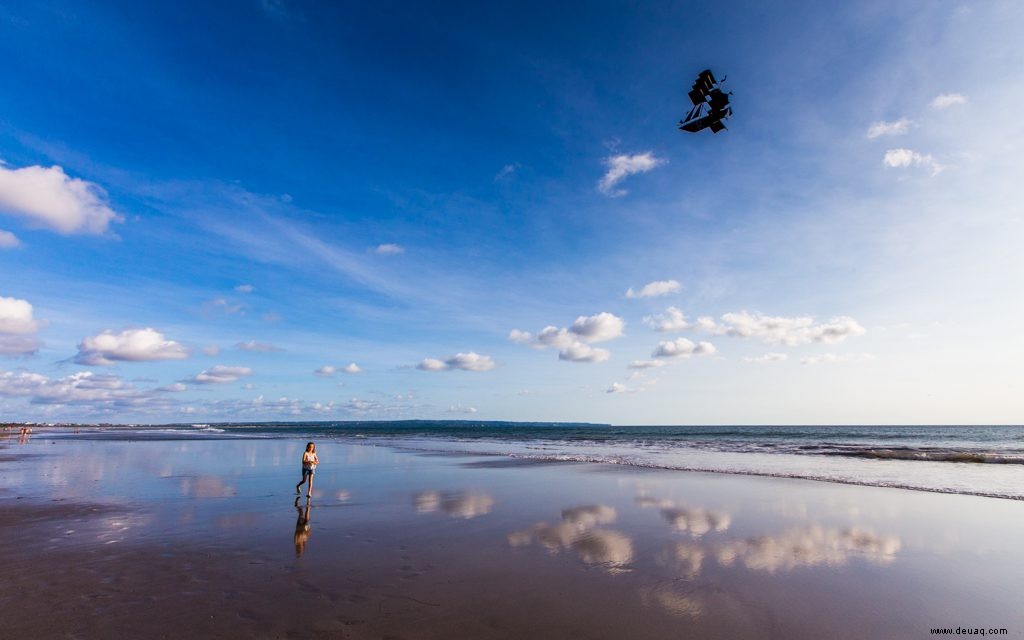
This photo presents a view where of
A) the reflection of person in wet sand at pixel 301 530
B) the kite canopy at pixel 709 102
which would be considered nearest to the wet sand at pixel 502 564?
the reflection of person in wet sand at pixel 301 530

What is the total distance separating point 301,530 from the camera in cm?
1153

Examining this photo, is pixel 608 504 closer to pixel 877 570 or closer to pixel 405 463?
pixel 877 570

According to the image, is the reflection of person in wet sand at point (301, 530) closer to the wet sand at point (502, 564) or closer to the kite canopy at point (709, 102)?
the wet sand at point (502, 564)

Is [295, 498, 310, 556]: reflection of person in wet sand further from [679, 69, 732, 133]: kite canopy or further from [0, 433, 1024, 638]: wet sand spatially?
[679, 69, 732, 133]: kite canopy

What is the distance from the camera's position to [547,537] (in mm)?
11164

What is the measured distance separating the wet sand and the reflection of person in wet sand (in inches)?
4.1

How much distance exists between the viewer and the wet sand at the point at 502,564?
6.59m

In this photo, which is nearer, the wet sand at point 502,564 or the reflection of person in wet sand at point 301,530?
the wet sand at point 502,564

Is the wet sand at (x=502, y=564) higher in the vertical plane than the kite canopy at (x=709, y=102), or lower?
lower

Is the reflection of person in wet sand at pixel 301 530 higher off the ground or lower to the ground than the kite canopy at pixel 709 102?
lower

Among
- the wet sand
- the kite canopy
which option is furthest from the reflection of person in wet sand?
the kite canopy

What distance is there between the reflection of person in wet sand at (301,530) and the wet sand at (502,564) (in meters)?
0.10

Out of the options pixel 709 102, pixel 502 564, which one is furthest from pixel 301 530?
pixel 709 102

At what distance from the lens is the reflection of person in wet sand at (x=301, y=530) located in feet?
32.9
